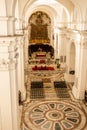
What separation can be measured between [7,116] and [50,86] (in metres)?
10.5

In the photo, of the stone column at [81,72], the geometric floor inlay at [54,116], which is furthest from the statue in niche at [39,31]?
the geometric floor inlay at [54,116]

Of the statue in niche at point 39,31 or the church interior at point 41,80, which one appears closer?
the church interior at point 41,80

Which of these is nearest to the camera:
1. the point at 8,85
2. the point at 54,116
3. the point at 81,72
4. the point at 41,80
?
the point at 8,85

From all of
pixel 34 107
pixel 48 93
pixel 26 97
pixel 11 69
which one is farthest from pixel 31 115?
pixel 11 69

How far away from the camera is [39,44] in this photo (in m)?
32.8

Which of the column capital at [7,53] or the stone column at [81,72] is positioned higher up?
the column capital at [7,53]

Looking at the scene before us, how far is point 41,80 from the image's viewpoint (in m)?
19.0

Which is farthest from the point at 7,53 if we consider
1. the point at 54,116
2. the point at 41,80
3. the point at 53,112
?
the point at 41,80

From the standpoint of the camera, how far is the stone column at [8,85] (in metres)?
6.45

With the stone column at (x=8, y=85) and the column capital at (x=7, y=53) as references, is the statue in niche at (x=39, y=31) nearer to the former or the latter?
the stone column at (x=8, y=85)

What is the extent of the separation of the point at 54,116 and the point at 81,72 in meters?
3.80

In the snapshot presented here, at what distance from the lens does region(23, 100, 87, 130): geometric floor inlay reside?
438 inches

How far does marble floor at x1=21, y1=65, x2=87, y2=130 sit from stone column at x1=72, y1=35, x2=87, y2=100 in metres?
0.69

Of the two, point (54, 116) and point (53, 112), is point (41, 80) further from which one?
point (54, 116)
